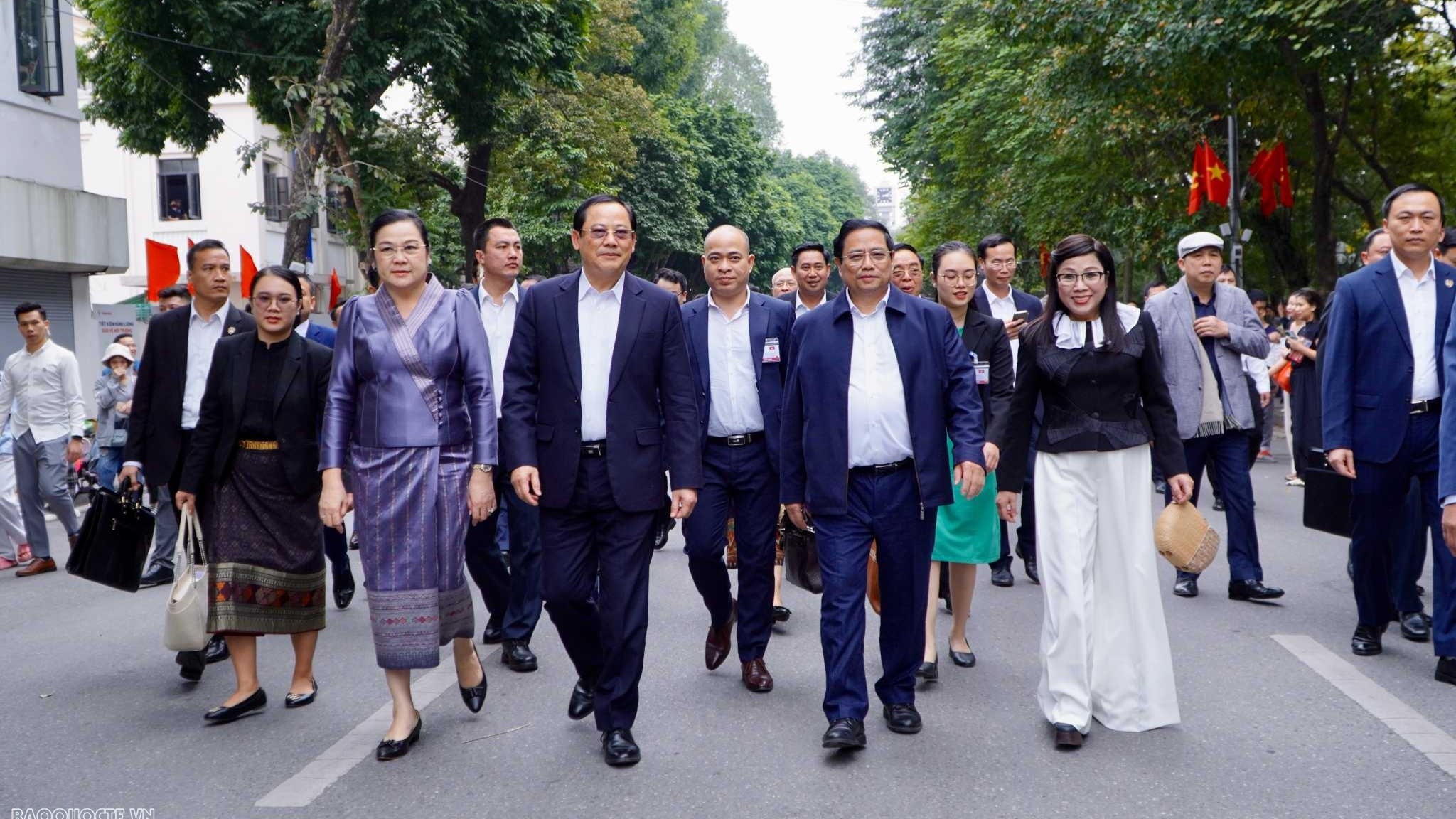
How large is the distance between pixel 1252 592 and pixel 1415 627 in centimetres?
110

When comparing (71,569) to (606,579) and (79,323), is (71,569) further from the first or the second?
(79,323)

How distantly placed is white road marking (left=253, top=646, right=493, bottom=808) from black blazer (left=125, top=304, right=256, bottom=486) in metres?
1.53

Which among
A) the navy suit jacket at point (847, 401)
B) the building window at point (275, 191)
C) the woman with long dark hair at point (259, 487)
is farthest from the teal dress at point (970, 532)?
the building window at point (275, 191)

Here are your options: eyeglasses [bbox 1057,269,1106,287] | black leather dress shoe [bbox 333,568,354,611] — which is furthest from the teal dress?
black leather dress shoe [bbox 333,568,354,611]

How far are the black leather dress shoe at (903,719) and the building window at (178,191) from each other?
113 feet

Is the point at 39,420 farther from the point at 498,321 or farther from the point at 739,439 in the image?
the point at 739,439

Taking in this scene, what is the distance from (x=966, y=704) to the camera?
212 inches

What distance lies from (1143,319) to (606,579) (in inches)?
89.1

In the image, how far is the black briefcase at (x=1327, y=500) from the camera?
650 cm

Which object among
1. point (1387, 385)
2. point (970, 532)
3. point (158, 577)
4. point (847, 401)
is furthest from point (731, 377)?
point (158, 577)

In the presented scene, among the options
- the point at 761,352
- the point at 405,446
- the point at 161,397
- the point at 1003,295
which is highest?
the point at 1003,295

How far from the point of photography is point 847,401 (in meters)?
4.92

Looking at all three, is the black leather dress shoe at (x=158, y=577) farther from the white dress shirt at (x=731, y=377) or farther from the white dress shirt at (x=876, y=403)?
the white dress shirt at (x=876, y=403)

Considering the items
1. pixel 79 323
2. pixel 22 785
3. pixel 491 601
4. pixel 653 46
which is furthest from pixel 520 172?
pixel 22 785
